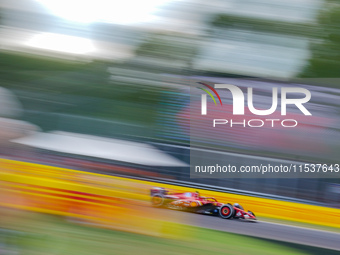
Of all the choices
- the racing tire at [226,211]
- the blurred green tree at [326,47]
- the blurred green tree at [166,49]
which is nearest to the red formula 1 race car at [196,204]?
the racing tire at [226,211]

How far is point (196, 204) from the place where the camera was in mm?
1895

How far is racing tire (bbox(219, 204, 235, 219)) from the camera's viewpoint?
192cm

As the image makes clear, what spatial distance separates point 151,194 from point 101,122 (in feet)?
1.60

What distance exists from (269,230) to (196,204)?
1.49 feet

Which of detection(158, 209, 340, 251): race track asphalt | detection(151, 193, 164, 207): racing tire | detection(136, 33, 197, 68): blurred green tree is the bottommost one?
detection(158, 209, 340, 251): race track asphalt

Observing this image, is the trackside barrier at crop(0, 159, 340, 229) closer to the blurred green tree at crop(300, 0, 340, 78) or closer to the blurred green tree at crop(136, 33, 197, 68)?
the blurred green tree at crop(136, 33, 197, 68)

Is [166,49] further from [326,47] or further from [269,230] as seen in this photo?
[269,230]

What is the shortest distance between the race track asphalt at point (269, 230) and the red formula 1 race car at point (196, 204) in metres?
0.04

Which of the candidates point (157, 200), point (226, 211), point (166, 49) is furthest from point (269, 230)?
point (166, 49)

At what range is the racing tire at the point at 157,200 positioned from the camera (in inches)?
72.6

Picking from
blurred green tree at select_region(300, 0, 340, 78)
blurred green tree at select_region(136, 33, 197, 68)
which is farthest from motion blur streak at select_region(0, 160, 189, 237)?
blurred green tree at select_region(300, 0, 340, 78)

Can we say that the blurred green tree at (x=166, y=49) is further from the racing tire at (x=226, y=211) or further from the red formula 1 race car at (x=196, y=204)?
the racing tire at (x=226, y=211)

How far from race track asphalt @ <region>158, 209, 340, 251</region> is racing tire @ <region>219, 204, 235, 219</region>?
1.0 inches

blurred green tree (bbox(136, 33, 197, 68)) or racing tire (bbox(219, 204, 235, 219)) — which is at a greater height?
blurred green tree (bbox(136, 33, 197, 68))
